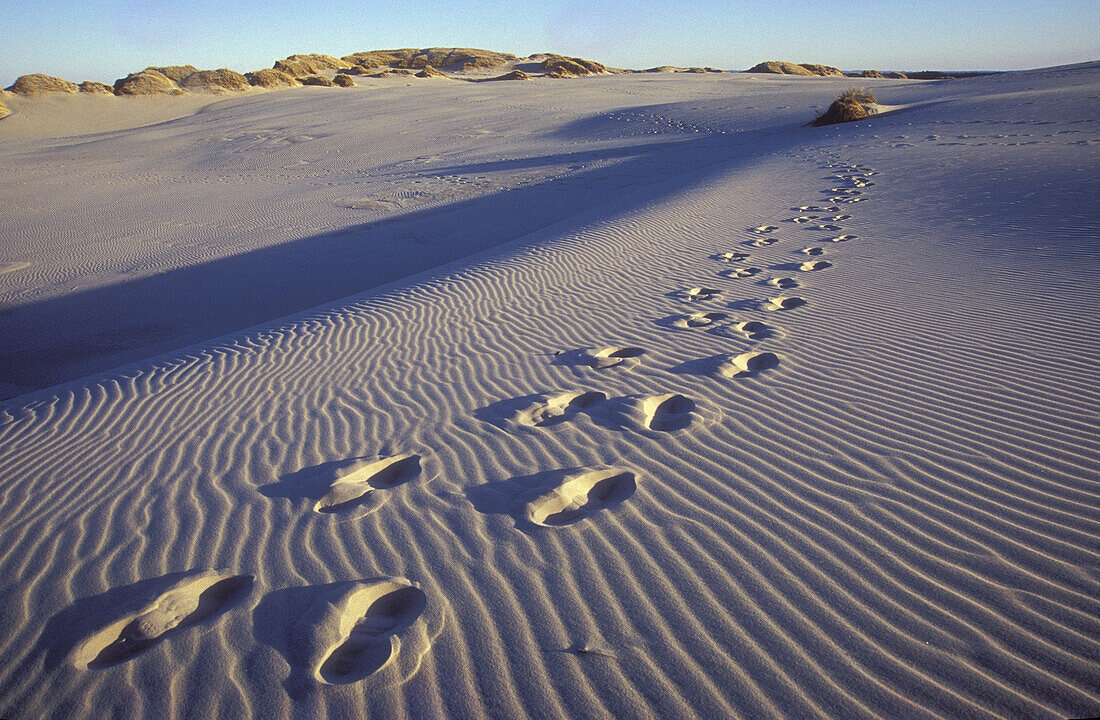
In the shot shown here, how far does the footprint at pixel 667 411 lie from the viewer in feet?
11.5

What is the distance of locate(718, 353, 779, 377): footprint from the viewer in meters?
4.12

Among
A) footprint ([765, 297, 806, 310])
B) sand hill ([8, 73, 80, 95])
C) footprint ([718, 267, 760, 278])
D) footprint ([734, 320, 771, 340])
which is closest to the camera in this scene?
footprint ([734, 320, 771, 340])

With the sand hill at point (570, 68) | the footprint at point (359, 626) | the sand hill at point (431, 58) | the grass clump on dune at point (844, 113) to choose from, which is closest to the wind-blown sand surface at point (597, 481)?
the footprint at point (359, 626)

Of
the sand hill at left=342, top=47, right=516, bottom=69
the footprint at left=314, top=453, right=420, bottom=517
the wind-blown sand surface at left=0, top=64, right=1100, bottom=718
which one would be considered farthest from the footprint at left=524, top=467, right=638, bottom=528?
the sand hill at left=342, top=47, right=516, bottom=69

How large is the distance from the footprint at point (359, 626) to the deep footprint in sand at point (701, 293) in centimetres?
438

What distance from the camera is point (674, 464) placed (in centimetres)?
304

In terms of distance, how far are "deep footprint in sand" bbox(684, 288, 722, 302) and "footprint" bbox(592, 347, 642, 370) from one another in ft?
4.85

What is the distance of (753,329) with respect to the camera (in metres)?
4.91

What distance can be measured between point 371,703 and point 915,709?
1710 millimetres

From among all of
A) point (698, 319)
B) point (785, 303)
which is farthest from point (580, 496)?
point (785, 303)

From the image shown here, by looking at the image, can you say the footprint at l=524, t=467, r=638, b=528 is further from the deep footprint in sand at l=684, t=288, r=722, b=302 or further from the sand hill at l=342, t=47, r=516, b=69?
the sand hill at l=342, t=47, r=516, b=69

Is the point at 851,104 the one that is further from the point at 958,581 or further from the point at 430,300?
the point at 958,581

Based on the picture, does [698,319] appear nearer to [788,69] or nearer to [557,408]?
[557,408]

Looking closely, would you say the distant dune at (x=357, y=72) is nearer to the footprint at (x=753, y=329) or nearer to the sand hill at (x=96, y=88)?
the sand hill at (x=96, y=88)
